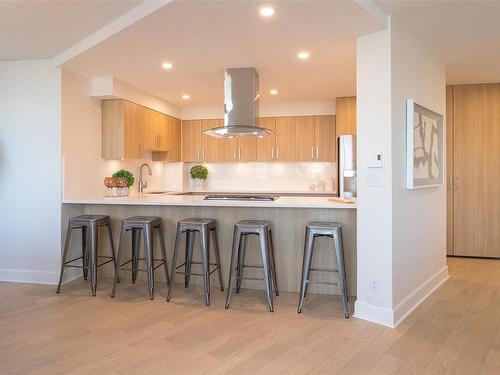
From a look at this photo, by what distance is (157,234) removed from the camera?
13.0 ft

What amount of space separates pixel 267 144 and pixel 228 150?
68cm

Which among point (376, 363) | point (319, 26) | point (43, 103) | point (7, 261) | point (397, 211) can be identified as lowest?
point (376, 363)

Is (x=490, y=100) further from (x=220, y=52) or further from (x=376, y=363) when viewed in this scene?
(x=376, y=363)

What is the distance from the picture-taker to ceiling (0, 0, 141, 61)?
2762 millimetres

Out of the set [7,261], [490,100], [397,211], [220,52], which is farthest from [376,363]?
[490,100]

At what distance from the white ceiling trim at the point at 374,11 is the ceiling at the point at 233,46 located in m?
0.03

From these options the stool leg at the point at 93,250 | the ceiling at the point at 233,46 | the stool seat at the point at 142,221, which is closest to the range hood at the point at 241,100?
the ceiling at the point at 233,46

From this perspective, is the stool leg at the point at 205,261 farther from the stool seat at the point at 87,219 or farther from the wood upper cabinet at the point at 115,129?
the wood upper cabinet at the point at 115,129

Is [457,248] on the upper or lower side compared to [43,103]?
lower

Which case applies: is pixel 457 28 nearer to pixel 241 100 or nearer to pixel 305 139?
pixel 241 100

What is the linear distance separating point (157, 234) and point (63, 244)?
989 millimetres

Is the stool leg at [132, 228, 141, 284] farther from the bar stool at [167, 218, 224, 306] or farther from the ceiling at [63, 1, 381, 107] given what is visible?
the ceiling at [63, 1, 381, 107]

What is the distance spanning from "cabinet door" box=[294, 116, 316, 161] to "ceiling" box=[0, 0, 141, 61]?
140 inches

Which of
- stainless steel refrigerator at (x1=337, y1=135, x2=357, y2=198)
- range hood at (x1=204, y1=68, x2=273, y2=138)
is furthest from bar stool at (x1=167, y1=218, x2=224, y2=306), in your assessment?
stainless steel refrigerator at (x1=337, y1=135, x2=357, y2=198)
